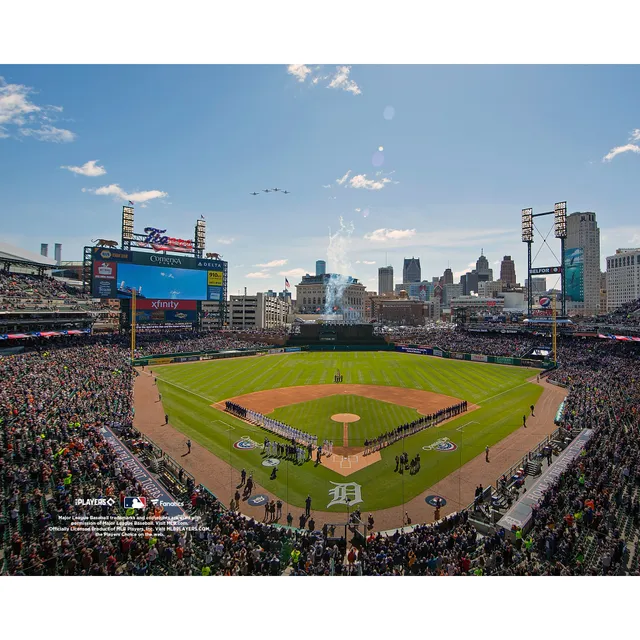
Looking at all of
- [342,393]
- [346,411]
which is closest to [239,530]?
[346,411]

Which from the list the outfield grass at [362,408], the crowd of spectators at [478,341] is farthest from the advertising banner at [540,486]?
the crowd of spectators at [478,341]

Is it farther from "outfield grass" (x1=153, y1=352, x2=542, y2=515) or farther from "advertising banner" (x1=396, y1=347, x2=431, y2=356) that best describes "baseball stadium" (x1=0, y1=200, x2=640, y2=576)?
"advertising banner" (x1=396, y1=347, x2=431, y2=356)

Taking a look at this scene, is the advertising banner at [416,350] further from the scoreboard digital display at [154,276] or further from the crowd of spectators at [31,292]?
the crowd of spectators at [31,292]

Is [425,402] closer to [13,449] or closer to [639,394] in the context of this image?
[639,394]

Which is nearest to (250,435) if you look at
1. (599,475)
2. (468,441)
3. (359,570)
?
(468,441)

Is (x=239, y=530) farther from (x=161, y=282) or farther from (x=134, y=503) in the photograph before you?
(x=161, y=282)

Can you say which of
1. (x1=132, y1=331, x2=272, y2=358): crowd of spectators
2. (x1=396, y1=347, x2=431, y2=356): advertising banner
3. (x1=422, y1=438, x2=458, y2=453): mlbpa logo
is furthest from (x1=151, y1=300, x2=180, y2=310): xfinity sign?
(x1=422, y1=438, x2=458, y2=453): mlbpa logo
